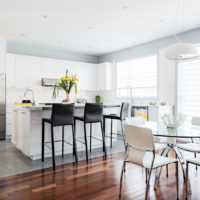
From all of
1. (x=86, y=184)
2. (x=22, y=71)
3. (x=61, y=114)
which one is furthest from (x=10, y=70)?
(x=86, y=184)

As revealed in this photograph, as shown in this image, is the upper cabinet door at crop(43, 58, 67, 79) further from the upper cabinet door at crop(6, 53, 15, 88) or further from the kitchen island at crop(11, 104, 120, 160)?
the kitchen island at crop(11, 104, 120, 160)

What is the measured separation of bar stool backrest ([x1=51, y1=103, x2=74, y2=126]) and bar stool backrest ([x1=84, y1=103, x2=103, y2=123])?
0.33m

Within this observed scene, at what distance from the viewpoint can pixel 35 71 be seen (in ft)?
21.1

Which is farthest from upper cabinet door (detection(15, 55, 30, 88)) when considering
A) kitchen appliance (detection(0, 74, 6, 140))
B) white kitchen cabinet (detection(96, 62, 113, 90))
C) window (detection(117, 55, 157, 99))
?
window (detection(117, 55, 157, 99))

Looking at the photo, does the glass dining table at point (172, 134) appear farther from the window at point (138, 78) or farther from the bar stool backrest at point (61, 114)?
the window at point (138, 78)

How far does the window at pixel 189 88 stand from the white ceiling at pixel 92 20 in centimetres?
96

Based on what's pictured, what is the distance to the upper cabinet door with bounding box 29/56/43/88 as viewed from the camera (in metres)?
6.35

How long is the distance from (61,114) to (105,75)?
14.3ft

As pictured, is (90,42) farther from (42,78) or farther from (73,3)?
(73,3)

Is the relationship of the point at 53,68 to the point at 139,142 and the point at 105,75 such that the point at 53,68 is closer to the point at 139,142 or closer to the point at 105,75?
the point at 105,75

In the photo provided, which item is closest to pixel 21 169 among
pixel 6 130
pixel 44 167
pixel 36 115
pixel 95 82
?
pixel 44 167

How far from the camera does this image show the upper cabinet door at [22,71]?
19.9ft

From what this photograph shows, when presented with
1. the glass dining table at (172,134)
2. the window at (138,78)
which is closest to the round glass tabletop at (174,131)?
the glass dining table at (172,134)

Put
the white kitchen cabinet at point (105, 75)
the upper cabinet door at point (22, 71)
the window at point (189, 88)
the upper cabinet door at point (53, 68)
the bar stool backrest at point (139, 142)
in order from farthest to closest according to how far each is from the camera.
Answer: the white kitchen cabinet at point (105, 75) → the upper cabinet door at point (53, 68) → the upper cabinet door at point (22, 71) → the window at point (189, 88) → the bar stool backrest at point (139, 142)
